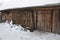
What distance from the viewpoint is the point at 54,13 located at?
19.3ft

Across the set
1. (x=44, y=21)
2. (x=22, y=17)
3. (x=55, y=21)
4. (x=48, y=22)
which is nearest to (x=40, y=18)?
(x=44, y=21)

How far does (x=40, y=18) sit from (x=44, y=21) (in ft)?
0.89

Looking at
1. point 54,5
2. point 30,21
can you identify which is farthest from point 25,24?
point 54,5

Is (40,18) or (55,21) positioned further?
(40,18)

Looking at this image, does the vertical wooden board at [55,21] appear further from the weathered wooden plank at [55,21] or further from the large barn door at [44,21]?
the large barn door at [44,21]

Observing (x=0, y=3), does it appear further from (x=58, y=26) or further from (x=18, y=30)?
(x=58, y=26)

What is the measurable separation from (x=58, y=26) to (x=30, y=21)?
1468 mm

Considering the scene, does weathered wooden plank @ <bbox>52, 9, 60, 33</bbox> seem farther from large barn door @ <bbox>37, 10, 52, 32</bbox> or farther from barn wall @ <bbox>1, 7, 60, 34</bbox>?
large barn door @ <bbox>37, 10, 52, 32</bbox>

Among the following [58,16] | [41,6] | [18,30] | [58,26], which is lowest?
[18,30]

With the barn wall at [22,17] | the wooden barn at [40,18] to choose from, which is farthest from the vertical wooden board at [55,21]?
the barn wall at [22,17]

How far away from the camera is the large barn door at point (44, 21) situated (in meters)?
6.10

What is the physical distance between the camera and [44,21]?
6.29 m

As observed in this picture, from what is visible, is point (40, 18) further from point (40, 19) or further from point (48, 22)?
point (48, 22)

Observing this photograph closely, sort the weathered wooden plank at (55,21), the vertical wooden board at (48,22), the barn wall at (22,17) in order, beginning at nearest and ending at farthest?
the weathered wooden plank at (55,21), the vertical wooden board at (48,22), the barn wall at (22,17)
